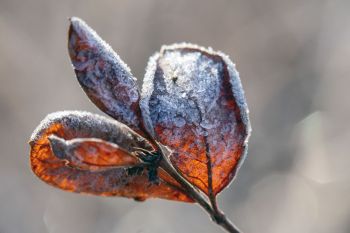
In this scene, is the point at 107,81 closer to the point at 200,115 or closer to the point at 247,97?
the point at 200,115

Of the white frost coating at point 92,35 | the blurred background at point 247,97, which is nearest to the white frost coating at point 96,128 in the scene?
the white frost coating at point 92,35

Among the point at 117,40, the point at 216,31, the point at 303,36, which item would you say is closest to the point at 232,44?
the point at 216,31

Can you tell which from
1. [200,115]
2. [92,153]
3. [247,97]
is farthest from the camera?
[247,97]

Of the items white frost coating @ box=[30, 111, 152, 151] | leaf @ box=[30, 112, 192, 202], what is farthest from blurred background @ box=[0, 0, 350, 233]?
white frost coating @ box=[30, 111, 152, 151]

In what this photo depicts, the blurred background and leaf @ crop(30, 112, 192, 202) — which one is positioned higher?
leaf @ crop(30, 112, 192, 202)

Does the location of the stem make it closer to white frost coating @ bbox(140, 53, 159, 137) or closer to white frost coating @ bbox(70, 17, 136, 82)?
white frost coating @ bbox(140, 53, 159, 137)

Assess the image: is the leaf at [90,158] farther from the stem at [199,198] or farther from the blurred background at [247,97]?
the blurred background at [247,97]

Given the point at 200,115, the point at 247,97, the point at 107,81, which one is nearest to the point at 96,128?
the point at 107,81
